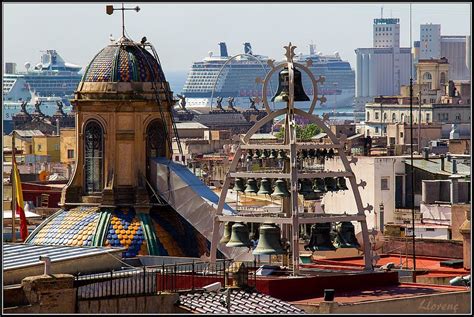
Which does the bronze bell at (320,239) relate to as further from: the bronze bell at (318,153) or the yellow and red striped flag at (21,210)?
the yellow and red striped flag at (21,210)

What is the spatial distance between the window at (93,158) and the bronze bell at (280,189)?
202 inches

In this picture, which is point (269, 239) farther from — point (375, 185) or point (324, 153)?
point (375, 185)

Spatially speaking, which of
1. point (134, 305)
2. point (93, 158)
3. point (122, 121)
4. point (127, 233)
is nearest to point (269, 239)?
point (134, 305)

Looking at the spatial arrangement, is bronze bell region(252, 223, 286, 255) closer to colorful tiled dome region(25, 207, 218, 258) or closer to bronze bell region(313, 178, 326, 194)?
bronze bell region(313, 178, 326, 194)

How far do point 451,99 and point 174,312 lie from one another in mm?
129942

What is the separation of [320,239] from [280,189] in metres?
0.71

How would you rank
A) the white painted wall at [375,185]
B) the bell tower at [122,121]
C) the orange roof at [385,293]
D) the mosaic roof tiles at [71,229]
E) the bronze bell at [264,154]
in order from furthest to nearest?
the white painted wall at [375,185]
the bell tower at [122,121]
the mosaic roof tiles at [71,229]
the bronze bell at [264,154]
the orange roof at [385,293]

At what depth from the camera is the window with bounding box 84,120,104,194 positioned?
30.3m

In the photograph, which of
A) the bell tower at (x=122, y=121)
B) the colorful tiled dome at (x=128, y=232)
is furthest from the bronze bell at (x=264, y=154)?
the bell tower at (x=122, y=121)

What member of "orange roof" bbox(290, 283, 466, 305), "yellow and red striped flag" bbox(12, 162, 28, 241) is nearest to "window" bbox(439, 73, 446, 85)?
"yellow and red striped flag" bbox(12, 162, 28, 241)

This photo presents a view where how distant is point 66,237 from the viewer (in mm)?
29406

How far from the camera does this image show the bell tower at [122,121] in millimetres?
30109

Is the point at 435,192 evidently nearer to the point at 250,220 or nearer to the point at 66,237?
the point at 66,237

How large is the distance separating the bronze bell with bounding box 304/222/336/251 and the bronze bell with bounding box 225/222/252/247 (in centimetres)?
64
